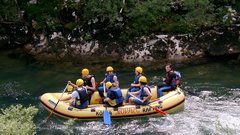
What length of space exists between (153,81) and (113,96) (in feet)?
12.0

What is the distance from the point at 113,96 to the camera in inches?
539

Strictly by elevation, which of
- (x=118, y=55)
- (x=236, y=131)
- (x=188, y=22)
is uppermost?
(x=188, y=22)

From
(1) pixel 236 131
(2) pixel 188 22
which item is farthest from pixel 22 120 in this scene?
(2) pixel 188 22

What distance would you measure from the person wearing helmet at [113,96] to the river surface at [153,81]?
604 millimetres

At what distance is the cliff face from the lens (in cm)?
1905

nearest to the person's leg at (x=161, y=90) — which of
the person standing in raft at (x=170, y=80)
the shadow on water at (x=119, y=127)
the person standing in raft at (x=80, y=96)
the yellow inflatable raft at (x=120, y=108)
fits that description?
the person standing in raft at (x=170, y=80)

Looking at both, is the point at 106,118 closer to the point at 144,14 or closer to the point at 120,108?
the point at 120,108

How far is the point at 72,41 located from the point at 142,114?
7.35 m

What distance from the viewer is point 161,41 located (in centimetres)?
1933

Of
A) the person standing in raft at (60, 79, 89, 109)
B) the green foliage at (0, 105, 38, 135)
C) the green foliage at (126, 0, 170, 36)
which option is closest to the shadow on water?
the person standing in raft at (60, 79, 89, 109)

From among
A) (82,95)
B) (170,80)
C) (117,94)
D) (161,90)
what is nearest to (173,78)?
(170,80)

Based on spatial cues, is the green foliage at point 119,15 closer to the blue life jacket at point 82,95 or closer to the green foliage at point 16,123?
the blue life jacket at point 82,95

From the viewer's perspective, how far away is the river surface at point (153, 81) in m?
13.2

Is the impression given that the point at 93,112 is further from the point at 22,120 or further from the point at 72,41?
the point at 72,41
